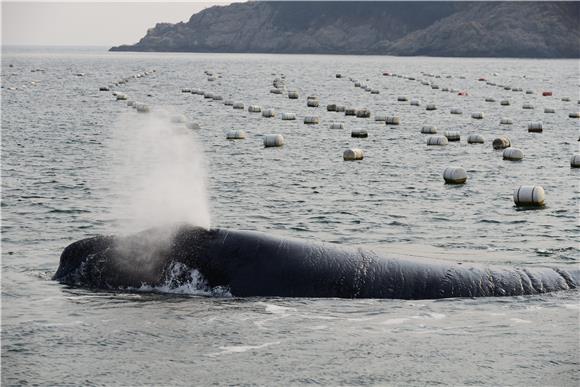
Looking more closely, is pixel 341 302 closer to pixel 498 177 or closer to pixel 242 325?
Result: pixel 242 325

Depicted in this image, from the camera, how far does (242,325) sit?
20500mm

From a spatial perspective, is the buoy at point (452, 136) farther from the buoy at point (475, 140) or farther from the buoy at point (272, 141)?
the buoy at point (272, 141)

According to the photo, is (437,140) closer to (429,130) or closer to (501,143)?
(501,143)

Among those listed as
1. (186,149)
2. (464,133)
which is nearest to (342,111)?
(464,133)

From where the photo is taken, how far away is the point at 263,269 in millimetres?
22219

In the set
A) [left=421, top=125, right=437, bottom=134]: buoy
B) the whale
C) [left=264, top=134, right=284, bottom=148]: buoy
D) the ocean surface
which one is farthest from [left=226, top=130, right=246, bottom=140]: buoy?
the whale

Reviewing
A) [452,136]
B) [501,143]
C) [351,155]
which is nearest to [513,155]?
[501,143]

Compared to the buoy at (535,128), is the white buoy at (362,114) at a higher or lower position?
lower

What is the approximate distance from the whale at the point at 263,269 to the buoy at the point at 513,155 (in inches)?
1329

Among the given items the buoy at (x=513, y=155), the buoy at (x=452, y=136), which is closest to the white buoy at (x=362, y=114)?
the buoy at (x=452, y=136)

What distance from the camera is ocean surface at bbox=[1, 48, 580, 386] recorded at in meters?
18.6

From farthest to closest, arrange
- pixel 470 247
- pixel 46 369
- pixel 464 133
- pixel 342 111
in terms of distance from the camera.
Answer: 1. pixel 342 111
2. pixel 464 133
3. pixel 470 247
4. pixel 46 369

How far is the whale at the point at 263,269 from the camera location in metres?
22.2

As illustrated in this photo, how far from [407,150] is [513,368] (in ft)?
144
